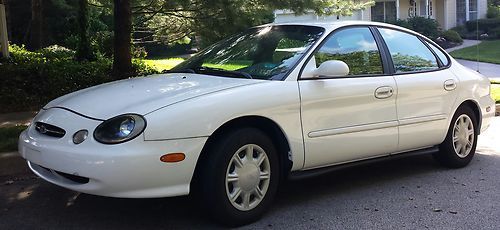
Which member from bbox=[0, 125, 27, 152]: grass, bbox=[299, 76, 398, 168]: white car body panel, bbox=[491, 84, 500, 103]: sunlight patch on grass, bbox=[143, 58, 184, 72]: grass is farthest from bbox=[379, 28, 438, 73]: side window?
bbox=[143, 58, 184, 72]: grass

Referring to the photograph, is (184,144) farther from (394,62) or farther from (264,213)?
(394,62)

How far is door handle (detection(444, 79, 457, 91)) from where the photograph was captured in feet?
18.5

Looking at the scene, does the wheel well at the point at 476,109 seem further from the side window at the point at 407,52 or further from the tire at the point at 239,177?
the tire at the point at 239,177

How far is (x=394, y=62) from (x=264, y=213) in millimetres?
2025

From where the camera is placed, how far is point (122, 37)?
955cm

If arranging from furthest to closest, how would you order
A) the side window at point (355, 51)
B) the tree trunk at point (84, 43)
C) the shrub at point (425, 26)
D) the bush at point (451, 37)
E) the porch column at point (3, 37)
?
the bush at point (451, 37) < the shrub at point (425, 26) < the tree trunk at point (84, 43) < the porch column at point (3, 37) < the side window at point (355, 51)

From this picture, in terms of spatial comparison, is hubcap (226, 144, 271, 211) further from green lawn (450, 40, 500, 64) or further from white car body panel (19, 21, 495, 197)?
green lawn (450, 40, 500, 64)

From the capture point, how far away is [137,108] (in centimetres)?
380

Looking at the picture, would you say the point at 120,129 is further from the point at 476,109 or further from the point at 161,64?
the point at 161,64

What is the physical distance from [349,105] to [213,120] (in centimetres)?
137

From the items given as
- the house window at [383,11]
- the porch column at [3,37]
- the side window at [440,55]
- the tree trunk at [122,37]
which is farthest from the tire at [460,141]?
the house window at [383,11]

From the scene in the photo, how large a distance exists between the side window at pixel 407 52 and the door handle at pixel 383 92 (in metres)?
0.32

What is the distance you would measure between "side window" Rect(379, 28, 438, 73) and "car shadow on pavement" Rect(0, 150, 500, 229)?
44.3 inches

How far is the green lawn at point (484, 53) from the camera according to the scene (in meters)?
22.1
